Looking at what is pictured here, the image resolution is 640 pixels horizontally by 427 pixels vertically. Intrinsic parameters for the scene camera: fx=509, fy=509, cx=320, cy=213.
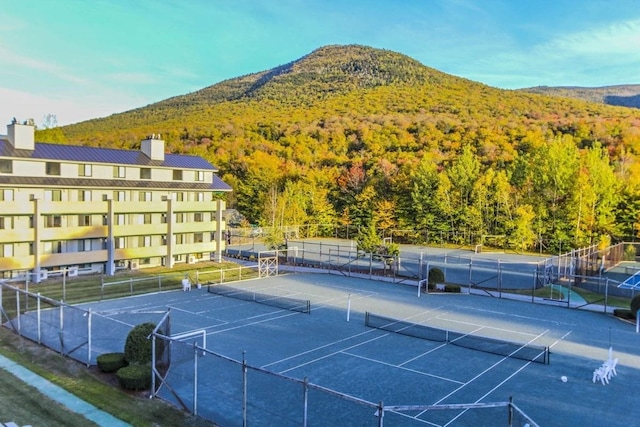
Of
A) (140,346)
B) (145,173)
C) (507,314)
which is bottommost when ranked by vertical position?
(507,314)

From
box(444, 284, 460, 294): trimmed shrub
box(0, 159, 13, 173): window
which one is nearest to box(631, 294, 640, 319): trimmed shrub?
box(444, 284, 460, 294): trimmed shrub

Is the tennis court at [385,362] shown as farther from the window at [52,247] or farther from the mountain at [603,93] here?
the mountain at [603,93]

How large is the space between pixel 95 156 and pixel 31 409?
34.4 meters

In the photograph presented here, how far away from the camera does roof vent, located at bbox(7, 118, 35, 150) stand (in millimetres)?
40375

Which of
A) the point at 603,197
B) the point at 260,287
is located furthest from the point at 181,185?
the point at 603,197

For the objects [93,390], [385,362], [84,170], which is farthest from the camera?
[84,170]

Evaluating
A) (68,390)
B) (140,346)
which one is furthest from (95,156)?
(68,390)

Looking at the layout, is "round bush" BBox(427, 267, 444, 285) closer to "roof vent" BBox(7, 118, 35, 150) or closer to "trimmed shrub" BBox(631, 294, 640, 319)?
"trimmed shrub" BBox(631, 294, 640, 319)

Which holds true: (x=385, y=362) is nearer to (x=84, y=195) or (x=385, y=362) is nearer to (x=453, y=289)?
A: (x=453, y=289)

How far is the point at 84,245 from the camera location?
144 feet

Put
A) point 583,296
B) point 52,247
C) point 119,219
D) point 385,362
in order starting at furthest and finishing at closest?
point 119,219
point 52,247
point 583,296
point 385,362

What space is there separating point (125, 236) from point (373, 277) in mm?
22898

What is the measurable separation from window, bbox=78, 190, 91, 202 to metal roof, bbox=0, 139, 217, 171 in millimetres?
2645

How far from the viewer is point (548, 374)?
20344 millimetres
